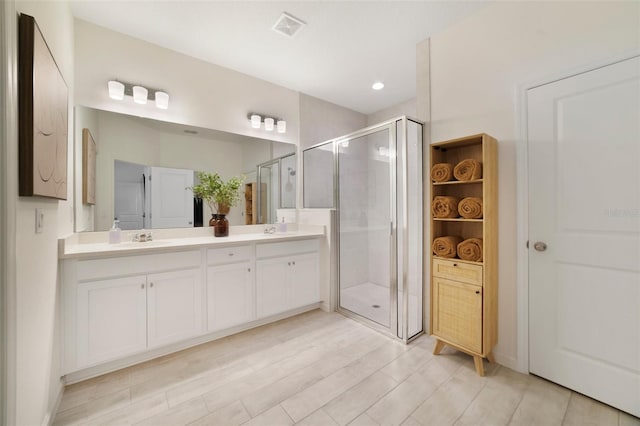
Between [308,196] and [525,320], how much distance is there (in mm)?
2514

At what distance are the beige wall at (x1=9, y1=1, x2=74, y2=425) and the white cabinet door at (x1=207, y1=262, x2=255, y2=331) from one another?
3.21 ft

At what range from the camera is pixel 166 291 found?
2092mm

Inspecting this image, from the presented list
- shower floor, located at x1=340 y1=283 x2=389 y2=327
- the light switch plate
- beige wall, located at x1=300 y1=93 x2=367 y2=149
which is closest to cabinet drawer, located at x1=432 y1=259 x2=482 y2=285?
shower floor, located at x1=340 y1=283 x2=389 y2=327

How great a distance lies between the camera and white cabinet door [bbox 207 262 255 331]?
2.32 meters

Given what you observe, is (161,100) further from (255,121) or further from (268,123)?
(268,123)

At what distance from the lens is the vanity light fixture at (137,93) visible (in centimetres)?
226

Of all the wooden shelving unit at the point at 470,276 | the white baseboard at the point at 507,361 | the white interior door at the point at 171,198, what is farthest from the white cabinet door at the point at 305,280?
the white baseboard at the point at 507,361

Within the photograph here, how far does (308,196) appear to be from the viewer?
349cm

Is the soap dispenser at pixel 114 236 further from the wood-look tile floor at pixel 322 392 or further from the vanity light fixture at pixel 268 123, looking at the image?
the vanity light fixture at pixel 268 123

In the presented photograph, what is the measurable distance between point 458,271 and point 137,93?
10.3 feet

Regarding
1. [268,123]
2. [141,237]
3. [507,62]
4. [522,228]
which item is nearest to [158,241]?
[141,237]

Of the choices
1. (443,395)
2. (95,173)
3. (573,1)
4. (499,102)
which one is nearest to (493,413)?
(443,395)

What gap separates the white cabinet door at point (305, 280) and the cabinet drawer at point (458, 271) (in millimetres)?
1391

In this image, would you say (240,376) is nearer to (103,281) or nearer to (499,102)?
(103,281)
